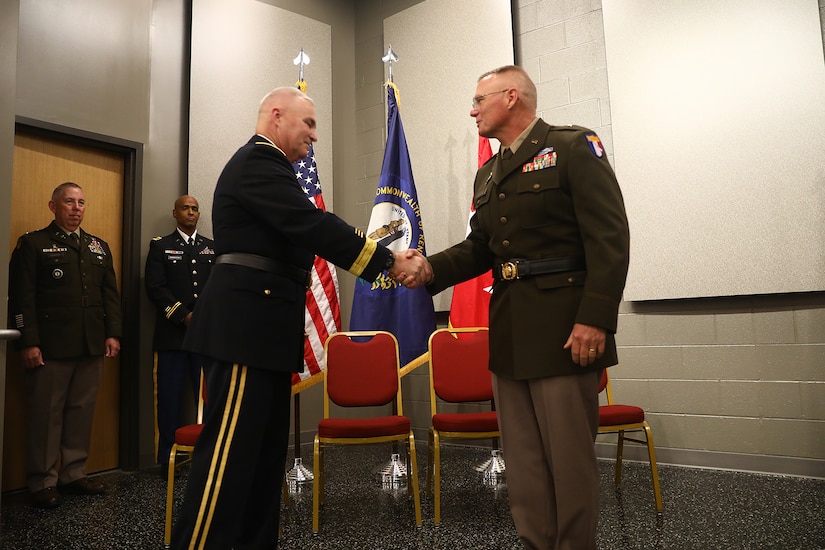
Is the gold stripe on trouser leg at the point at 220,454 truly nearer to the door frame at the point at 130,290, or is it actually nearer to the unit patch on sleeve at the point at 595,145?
the unit patch on sleeve at the point at 595,145

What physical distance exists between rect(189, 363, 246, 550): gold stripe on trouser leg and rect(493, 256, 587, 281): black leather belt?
857 millimetres

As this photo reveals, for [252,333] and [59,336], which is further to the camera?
[59,336]

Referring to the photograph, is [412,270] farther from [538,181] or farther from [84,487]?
[84,487]

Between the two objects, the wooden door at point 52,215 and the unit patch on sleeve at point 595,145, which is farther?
the wooden door at point 52,215

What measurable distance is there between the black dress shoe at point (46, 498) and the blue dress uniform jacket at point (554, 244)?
2.65 m

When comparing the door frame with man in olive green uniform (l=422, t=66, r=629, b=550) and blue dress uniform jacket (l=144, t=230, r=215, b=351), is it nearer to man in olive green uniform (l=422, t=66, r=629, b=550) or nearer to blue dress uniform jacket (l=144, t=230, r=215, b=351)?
blue dress uniform jacket (l=144, t=230, r=215, b=351)

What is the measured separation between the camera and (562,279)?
1774 mm

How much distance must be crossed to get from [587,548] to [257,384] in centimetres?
105

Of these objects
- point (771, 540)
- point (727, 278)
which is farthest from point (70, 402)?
point (727, 278)

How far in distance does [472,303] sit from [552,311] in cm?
238

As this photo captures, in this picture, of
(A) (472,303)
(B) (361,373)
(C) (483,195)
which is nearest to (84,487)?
(B) (361,373)

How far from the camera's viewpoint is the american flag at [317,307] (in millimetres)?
3961

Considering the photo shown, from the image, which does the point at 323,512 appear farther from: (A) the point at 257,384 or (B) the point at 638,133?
(B) the point at 638,133

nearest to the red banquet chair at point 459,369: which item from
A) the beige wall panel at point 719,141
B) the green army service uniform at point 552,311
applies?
the beige wall panel at point 719,141
